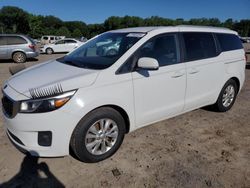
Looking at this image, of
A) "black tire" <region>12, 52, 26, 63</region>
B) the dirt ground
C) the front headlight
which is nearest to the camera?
the front headlight

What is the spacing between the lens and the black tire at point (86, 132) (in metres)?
2.87

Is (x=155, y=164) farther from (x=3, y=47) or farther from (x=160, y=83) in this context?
(x=3, y=47)

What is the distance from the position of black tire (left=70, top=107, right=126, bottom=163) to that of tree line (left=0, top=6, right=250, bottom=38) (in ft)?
219

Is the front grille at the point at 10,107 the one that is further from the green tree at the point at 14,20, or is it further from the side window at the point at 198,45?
the green tree at the point at 14,20

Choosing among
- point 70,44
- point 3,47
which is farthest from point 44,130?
point 70,44

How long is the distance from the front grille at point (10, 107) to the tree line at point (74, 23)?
67140 millimetres

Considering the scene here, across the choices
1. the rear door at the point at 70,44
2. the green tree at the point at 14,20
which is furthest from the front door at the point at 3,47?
the green tree at the point at 14,20

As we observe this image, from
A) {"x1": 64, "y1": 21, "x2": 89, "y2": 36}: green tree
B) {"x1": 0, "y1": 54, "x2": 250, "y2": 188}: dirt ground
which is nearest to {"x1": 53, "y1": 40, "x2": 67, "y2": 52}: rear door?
{"x1": 0, "y1": 54, "x2": 250, "y2": 188}: dirt ground

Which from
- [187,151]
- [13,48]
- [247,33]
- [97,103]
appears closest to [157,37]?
[97,103]

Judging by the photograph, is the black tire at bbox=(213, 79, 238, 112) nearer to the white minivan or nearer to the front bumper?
the white minivan

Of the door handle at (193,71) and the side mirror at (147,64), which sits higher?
the side mirror at (147,64)

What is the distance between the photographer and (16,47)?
13.2 m

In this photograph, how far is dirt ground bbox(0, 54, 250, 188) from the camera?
2.84 metres

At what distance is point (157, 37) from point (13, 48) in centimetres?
1172
